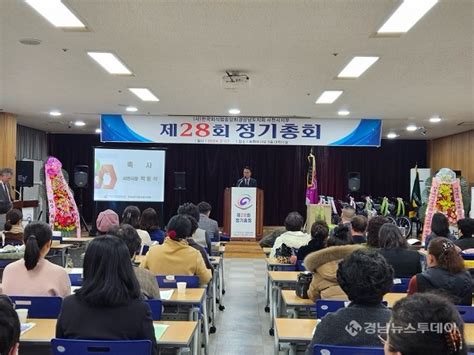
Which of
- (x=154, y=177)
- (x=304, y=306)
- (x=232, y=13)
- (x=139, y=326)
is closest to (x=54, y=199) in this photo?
(x=154, y=177)

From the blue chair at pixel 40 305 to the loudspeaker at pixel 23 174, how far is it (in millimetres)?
8972

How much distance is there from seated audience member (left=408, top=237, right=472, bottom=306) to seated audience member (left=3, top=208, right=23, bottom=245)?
180 inches

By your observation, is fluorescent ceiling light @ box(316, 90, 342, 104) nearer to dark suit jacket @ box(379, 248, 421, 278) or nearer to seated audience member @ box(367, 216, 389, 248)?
seated audience member @ box(367, 216, 389, 248)

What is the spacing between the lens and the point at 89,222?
16.3m

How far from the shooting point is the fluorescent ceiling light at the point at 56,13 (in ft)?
14.1

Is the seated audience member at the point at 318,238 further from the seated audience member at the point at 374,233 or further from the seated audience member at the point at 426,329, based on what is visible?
the seated audience member at the point at 426,329

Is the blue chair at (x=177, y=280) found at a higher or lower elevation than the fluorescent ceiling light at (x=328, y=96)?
lower

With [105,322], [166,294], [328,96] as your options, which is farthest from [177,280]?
[328,96]

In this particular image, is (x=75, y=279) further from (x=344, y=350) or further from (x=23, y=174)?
(x=23, y=174)

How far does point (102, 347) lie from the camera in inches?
86.3

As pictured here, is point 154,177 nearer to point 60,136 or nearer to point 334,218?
point 334,218

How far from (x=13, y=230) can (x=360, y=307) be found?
5.07m

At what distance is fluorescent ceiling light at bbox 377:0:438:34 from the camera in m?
4.12

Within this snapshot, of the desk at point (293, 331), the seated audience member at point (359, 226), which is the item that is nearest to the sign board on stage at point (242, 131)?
the seated audience member at point (359, 226)
